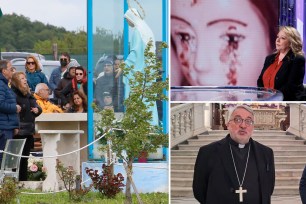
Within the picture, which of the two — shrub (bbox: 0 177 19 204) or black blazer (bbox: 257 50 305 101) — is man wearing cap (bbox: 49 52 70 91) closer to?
shrub (bbox: 0 177 19 204)

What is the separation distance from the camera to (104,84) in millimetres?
12023

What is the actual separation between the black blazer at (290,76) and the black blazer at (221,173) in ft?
1.11

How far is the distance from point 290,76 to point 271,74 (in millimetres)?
108

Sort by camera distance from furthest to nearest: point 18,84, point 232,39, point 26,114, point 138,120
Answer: point 26,114
point 18,84
point 138,120
point 232,39

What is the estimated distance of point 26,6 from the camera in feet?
76.0

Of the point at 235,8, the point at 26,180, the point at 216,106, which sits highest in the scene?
the point at 235,8

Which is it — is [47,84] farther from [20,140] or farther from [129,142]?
[129,142]

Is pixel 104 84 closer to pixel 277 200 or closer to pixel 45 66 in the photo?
pixel 277 200

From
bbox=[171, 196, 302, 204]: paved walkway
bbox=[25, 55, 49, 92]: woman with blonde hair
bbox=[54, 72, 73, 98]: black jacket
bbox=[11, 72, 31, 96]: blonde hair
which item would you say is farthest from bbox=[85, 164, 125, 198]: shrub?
bbox=[171, 196, 302, 204]: paved walkway

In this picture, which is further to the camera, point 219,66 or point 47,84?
point 47,84

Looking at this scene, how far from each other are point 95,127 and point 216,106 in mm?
5258

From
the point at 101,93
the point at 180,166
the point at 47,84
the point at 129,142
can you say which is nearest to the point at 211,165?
the point at 180,166

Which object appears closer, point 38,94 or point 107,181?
point 107,181

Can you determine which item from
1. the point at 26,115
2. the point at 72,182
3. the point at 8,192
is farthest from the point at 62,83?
the point at 8,192
